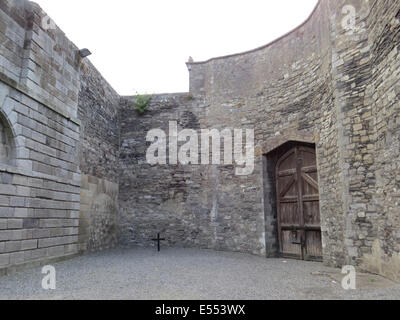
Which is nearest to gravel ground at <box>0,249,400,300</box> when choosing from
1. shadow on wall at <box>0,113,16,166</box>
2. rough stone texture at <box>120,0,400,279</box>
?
rough stone texture at <box>120,0,400,279</box>

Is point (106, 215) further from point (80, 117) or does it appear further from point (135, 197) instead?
point (80, 117)

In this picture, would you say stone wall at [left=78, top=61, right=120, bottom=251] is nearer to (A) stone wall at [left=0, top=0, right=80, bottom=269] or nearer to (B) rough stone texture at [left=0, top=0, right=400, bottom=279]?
(B) rough stone texture at [left=0, top=0, right=400, bottom=279]

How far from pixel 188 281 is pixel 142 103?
23.1 feet

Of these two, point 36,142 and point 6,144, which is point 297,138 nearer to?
point 36,142

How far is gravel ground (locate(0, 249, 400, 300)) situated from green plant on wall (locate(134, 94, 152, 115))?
518 centimetres

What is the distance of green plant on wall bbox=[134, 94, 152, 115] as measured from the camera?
1049 centimetres

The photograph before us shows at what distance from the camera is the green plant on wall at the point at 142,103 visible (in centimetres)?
1049

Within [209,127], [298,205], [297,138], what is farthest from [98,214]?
[297,138]

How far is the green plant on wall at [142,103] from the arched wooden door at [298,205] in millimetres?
4936

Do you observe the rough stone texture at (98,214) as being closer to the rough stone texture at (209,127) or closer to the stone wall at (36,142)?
the rough stone texture at (209,127)

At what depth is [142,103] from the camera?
34.5ft

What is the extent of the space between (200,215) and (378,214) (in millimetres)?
5264

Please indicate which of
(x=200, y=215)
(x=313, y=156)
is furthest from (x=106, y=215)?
(x=313, y=156)

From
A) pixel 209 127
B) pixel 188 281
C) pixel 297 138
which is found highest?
pixel 209 127
